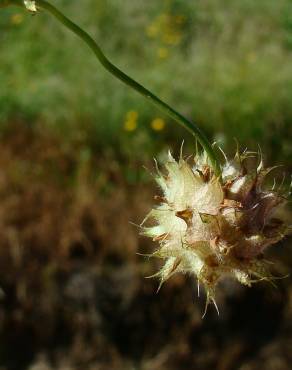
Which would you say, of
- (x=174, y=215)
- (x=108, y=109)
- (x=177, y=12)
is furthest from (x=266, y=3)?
(x=174, y=215)

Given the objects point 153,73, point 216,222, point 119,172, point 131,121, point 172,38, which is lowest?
point 119,172

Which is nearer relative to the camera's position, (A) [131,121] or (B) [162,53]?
(A) [131,121]

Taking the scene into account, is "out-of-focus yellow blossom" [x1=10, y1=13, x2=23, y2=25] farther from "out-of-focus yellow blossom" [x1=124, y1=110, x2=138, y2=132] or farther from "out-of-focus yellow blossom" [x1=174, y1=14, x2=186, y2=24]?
"out-of-focus yellow blossom" [x1=124, y1=110, x2=138, y2=132]

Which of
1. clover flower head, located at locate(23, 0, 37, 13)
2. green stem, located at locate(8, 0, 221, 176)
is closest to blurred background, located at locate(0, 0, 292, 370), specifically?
green stem, located at locate(8, 0, 221, 176)

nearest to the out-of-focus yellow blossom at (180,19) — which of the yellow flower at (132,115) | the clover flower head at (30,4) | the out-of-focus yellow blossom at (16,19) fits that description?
the yellow flower at (132,115)

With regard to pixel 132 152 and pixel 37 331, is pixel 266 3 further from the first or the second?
pixel 37 331

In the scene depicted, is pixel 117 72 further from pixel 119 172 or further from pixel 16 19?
pixel 16 19

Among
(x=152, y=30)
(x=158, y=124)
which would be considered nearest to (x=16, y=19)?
(x=152, y=30)

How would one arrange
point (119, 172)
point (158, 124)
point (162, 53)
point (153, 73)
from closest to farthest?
point (119, 172) → point (158, 124) → point (153, 73) → point (162, 53)
